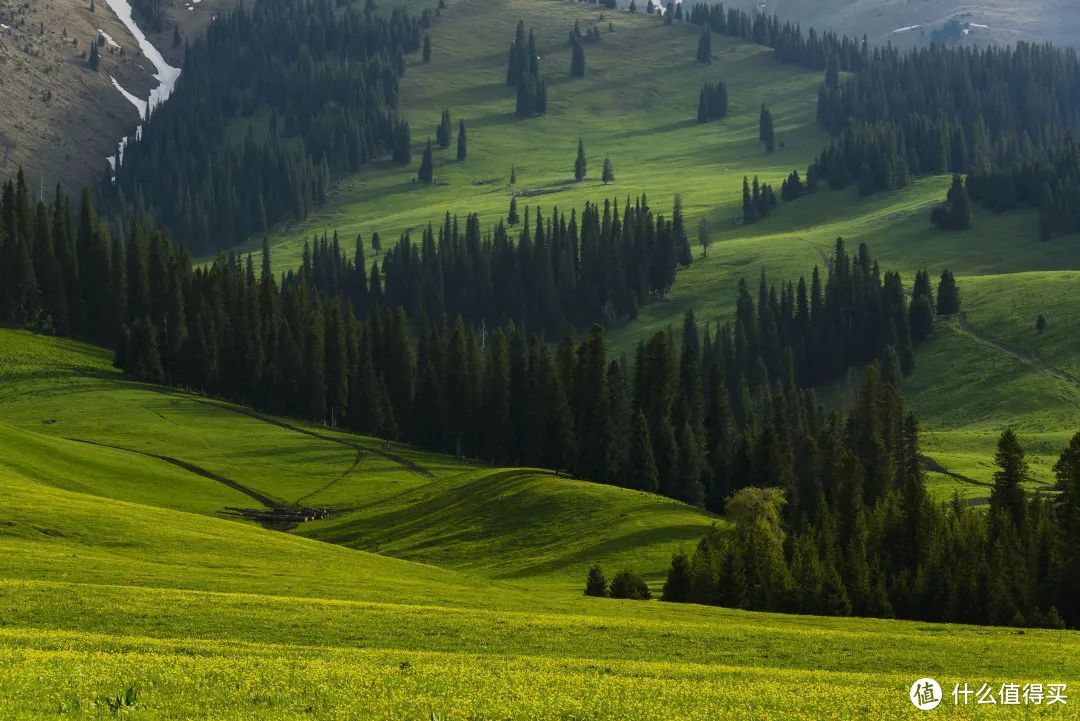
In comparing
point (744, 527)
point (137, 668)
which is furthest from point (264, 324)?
point (137, 668)

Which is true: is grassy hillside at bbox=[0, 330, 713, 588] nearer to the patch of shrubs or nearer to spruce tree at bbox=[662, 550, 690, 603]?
spruce tree at bbox=[662, 550, 690, 603]

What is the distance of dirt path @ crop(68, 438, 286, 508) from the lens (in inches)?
5103

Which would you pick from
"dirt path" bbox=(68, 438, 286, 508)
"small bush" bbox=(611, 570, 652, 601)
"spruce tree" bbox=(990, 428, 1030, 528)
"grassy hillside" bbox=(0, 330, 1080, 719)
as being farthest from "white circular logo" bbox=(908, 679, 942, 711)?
"dirt path" bbox=(68, 438, 286, 508)

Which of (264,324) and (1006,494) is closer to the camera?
(1006,494)

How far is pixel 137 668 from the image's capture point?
106 feet

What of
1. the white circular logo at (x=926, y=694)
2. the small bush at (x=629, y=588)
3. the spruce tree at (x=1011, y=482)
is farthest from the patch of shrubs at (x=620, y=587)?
the white circular logo at (x=926, y=694)

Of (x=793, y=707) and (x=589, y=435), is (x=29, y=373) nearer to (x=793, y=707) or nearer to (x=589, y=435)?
(x=589, y=435)

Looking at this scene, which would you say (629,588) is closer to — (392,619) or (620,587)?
(620,587)

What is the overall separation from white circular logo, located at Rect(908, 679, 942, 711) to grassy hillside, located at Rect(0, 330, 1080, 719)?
20.8 inches

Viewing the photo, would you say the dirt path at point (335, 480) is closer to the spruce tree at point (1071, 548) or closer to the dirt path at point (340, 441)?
the dirt path at point (340, 441)

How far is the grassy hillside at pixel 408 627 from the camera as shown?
3069cm

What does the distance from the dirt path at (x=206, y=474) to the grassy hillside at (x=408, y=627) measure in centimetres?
928

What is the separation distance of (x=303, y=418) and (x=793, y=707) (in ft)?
513

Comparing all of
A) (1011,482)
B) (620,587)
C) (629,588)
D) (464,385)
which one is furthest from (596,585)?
(464,385)
